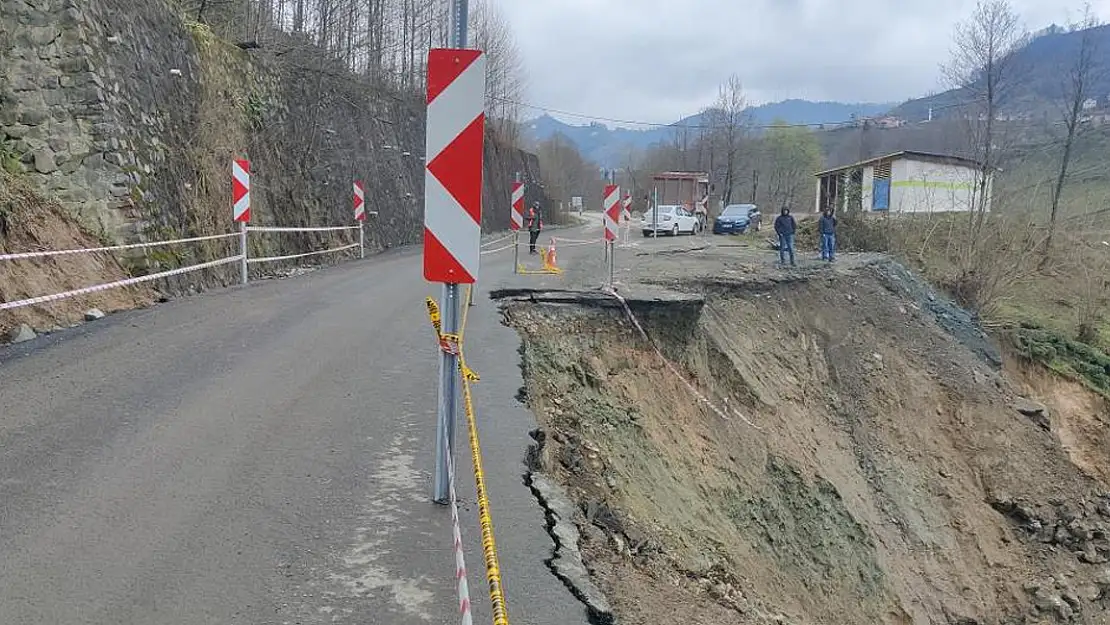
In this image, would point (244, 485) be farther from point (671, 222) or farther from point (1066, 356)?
point (671, 222)

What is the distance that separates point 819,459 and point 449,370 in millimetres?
10238

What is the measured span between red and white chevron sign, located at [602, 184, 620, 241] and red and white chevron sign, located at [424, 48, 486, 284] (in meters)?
10.9

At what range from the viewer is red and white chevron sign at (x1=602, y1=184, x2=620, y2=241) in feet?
49.9

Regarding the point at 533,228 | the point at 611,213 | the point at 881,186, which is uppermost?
the point at 881,186

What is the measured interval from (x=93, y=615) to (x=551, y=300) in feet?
29.8

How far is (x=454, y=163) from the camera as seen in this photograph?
4.30 metres

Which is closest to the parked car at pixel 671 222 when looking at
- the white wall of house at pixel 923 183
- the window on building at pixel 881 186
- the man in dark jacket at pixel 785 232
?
the window on building at pixel 881 186

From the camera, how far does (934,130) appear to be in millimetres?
63156

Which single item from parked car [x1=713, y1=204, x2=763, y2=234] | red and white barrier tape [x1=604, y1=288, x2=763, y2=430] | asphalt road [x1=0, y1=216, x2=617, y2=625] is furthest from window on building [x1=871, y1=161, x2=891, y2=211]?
asphalt road [x1=0, y1=216, x2=617, y2=625]

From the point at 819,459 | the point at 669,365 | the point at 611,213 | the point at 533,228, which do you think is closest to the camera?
the point at 669,365

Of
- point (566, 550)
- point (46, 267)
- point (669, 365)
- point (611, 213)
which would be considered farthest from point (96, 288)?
point (611, 213)

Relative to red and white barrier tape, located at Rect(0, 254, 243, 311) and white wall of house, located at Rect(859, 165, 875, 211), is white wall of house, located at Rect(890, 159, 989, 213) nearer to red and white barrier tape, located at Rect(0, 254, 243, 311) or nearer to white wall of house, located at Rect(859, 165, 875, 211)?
white wall of house, located at Rect(859, 165, 875, 211)

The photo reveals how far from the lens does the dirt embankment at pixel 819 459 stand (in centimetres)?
695

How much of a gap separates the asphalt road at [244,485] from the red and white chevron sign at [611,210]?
20.0 feet
